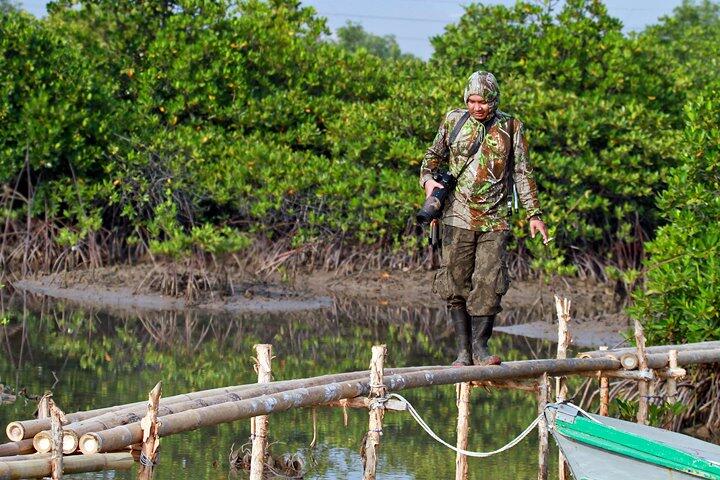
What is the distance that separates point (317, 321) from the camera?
50.3 ft

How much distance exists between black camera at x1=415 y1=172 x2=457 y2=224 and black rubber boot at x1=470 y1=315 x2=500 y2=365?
620 mm

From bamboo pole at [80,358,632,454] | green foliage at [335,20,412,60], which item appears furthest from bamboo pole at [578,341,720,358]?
green foliage at [335,20,412,60]

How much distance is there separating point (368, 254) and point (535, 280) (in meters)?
2.07

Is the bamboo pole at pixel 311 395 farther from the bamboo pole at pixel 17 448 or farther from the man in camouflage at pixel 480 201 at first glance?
the bamboo pole at pixel 17 448

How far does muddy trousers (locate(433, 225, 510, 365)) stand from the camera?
24.3 ft

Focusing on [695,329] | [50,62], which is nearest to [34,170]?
[50,62]

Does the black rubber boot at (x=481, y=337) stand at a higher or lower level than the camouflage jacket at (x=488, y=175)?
lower

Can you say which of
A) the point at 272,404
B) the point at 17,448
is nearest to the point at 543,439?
the point at 272,404

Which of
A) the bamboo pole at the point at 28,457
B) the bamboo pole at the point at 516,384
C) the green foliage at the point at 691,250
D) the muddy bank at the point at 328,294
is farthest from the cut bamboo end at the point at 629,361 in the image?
Answer: the muddy bank at the point at 328,294

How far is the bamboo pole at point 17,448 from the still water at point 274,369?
2.94 metres

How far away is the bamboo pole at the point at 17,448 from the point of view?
5379mm

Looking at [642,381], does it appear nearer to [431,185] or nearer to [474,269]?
[474,269]

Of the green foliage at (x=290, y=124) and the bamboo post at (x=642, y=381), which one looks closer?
the bamboo post at (x=642, y=381)

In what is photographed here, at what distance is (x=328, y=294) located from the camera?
1645cm
